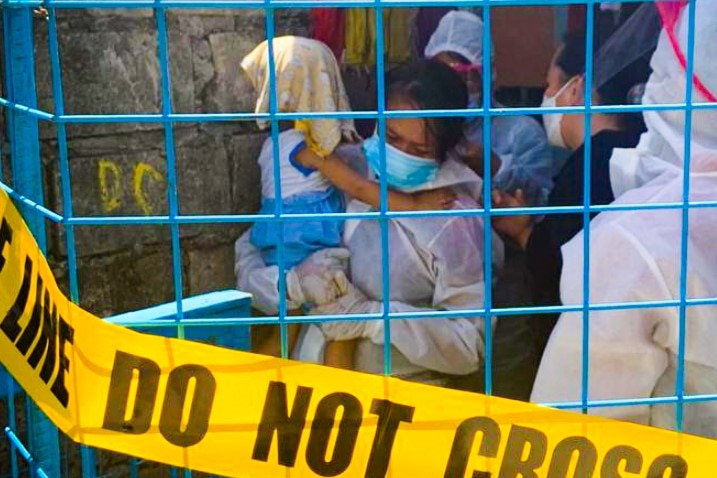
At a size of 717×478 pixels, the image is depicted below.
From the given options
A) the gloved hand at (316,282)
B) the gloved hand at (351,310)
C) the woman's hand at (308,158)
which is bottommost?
the gloved hand at (351,310)

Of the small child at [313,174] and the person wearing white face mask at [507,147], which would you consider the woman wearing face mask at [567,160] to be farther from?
the small child at [313,174]

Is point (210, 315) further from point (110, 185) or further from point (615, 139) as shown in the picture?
point (615, 139)

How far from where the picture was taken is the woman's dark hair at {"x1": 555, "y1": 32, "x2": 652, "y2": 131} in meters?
2.71

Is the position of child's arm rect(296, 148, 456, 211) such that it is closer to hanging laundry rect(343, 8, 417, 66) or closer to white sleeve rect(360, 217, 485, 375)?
white sleeve rect(360, 217, 485, 375)

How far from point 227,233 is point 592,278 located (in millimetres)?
953

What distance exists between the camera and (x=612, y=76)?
108 inches

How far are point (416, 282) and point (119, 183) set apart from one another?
2.42 ft

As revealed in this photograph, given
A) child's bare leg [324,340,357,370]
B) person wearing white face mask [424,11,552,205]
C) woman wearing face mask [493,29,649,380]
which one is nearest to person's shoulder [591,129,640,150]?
woman wearing face mask [493,29,649,380]

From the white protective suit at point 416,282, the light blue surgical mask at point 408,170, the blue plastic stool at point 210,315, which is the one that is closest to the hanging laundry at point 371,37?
the light blue surgical mask at point 408,170

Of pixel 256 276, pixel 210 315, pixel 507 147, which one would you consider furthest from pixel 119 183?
pixel 210 315

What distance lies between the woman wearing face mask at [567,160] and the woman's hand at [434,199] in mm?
121

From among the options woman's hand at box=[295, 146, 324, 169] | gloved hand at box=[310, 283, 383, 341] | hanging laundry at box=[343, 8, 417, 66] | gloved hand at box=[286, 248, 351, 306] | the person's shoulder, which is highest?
hanging laundry at box=[343, 8, 417, 66]

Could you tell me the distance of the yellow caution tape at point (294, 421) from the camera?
881mm

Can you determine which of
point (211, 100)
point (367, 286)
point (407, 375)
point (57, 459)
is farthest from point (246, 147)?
point (57, 459)
